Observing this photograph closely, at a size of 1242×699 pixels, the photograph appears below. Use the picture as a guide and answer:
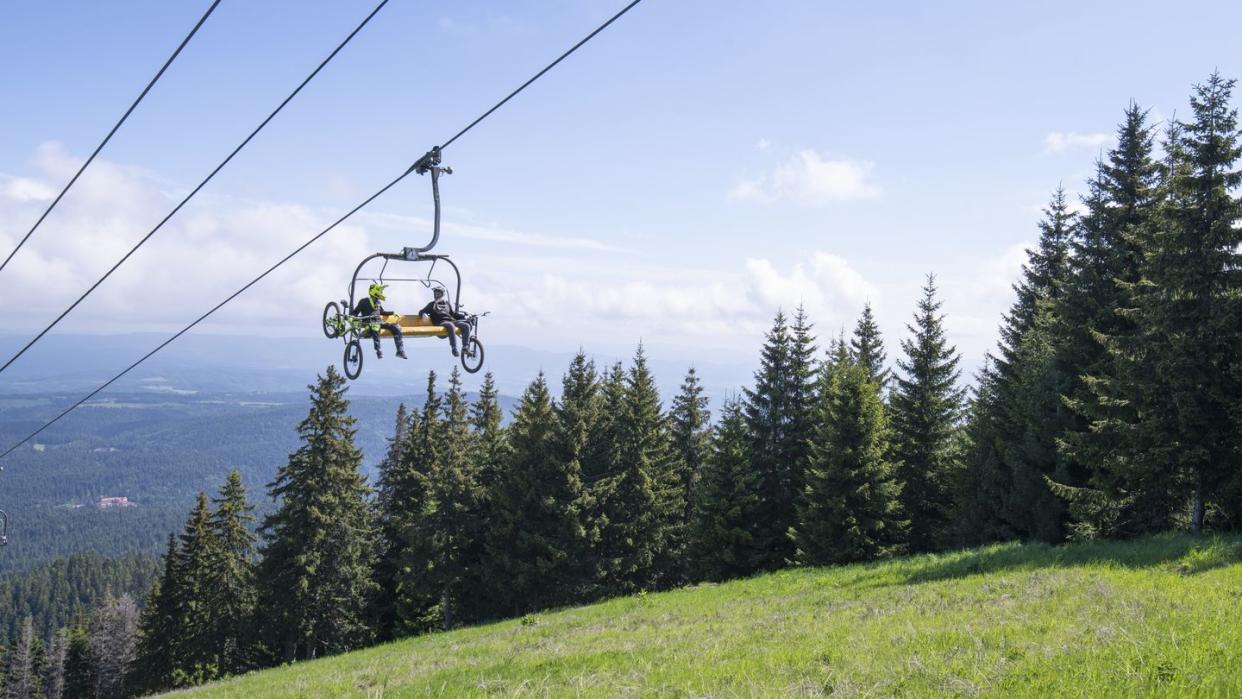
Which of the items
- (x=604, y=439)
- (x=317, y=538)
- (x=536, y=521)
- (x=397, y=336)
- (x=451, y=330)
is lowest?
(x=317, y=538)

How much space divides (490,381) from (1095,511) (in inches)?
1486

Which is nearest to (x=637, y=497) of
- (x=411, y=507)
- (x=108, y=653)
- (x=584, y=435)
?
(x=584, y=435)

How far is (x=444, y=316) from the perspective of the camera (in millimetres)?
14695

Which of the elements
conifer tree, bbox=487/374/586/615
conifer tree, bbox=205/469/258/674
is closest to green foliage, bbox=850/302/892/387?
conifer tree, bbox=487/374/586/615

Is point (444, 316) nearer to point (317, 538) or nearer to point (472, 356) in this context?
point (472, 356)

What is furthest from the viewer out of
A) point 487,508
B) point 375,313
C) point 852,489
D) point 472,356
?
point 487,508

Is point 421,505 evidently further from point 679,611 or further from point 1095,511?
point 1095,511

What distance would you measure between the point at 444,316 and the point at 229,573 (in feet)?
133

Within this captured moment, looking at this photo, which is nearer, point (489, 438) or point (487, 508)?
point (487, 508)

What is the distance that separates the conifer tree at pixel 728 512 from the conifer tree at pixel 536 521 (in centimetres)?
641

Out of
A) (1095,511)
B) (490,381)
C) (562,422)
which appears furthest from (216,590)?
(1095,511)

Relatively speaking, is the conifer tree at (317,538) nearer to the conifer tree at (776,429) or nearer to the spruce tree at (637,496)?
the spruce tree at (637,496)

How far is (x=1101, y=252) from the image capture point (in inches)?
1013

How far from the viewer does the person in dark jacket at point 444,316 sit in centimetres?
1465
